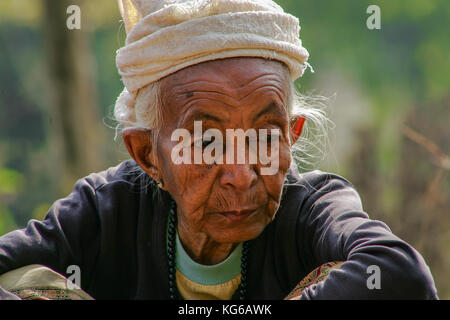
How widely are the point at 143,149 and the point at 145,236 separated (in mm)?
478

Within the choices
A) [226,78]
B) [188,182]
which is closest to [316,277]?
[188,182]

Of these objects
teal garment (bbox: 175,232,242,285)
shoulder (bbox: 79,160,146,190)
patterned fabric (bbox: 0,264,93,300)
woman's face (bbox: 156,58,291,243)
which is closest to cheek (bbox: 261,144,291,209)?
woman's face (bbox: 156,58,291,243)

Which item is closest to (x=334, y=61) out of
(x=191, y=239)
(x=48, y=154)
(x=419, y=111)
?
(x=48, y=154)

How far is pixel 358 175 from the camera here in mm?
6578

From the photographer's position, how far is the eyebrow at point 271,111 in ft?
8.98

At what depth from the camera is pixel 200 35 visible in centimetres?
280

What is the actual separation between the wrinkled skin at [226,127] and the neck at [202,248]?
195 millimetres

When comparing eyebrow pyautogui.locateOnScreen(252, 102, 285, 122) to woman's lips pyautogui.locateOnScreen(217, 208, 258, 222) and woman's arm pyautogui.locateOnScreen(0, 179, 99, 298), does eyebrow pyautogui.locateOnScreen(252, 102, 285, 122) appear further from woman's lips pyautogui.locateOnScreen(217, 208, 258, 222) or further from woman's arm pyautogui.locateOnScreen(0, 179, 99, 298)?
woman's arm pyautogui.locateOnScreen(0, 179, 99, 298)

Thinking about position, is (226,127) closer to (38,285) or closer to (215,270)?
(215,270)

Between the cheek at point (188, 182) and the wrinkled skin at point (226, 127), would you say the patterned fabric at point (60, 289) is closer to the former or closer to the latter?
the wrinkled skin at point (226, 127)

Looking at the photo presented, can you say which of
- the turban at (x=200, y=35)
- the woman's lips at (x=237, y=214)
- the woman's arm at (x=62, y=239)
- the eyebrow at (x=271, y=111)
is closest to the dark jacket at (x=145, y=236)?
the woman's arm at (x=62, y=239)
